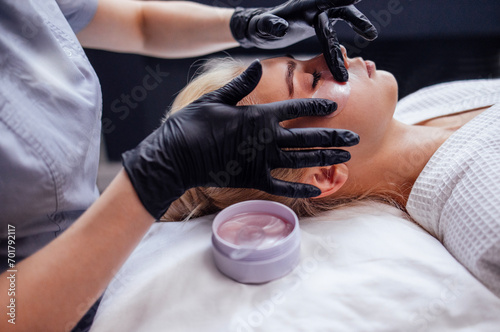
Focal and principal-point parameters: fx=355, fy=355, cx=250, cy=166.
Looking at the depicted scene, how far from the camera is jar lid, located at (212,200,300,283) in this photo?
82cm

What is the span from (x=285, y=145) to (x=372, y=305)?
41 cm

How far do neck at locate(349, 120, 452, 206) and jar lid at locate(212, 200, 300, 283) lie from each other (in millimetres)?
359

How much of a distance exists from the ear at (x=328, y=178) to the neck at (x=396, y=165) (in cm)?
9

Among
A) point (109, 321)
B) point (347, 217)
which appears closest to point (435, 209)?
point (347, 217)

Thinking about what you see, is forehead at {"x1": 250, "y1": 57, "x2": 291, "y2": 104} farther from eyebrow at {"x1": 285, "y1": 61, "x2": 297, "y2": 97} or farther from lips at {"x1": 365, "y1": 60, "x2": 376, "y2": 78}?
lips at {"x1": 365, "y1": 60, "x2": 376, "y2": 78}

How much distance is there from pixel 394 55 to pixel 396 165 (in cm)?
128

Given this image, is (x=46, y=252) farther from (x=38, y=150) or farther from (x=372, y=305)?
(x=372, y=305)

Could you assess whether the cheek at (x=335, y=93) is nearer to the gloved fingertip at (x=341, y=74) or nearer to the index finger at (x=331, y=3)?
the gloved fingertip at (x=341, y=74)

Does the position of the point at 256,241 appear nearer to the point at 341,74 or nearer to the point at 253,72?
the point at 253,72

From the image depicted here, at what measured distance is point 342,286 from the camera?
32.5 inches

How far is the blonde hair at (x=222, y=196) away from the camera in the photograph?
1.11 m

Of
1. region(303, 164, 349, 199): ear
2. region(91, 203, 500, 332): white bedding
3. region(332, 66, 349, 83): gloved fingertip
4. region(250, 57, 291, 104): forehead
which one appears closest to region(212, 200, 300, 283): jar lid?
region(91, 203, 500, 332): white bedding

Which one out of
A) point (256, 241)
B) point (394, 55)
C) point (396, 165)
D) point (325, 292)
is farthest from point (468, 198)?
point (394, 55)

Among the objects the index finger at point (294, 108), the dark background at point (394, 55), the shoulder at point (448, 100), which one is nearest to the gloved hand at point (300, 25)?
the index finger at point (294, 108)
